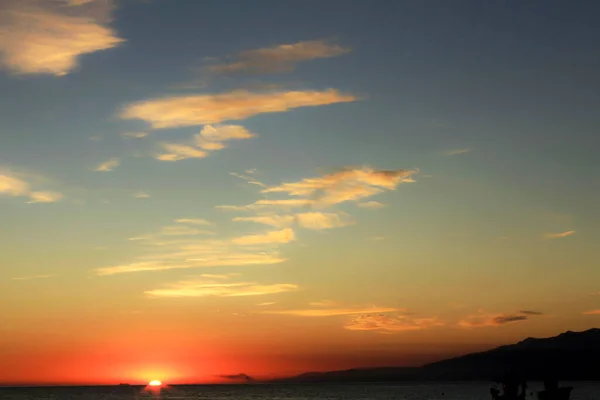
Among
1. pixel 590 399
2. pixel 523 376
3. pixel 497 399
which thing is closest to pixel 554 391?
pixel 523 376

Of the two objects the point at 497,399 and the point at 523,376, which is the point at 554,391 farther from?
the point at 497,399

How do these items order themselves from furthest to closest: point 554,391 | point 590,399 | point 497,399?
point 590,399, point 497,399, point 554,391

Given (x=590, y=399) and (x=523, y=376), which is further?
(x=590, y=399)

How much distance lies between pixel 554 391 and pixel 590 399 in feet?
508

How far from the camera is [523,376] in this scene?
60.4m

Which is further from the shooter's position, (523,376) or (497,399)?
(497,399)

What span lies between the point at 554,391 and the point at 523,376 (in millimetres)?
2997

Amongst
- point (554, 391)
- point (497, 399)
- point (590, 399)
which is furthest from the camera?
point (590, 399)

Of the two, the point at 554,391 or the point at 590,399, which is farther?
the point at 590,399

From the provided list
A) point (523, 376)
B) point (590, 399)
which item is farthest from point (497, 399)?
point (590, 399)

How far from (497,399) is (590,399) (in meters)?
149

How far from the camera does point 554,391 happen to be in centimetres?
5797

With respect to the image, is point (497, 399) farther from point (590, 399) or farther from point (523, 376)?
point (590, 399)

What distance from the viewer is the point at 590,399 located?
198 m
